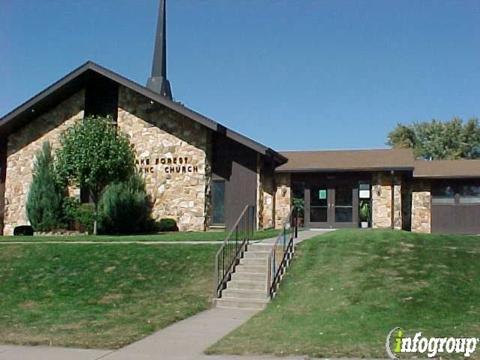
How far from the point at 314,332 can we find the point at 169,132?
1735cm

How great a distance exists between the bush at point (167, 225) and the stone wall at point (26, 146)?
21.3ft

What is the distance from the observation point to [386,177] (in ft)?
83.1

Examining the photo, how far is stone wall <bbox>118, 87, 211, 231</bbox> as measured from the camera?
2370 cm

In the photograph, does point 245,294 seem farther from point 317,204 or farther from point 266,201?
point 317,204

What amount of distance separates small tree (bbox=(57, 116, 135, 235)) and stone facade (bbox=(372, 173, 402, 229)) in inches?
436

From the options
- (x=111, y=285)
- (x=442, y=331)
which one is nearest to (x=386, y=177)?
(x=111, y=285)

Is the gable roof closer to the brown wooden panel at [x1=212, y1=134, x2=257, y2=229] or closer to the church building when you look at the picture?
the church building

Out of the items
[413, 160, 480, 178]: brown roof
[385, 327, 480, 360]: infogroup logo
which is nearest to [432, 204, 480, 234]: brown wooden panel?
[413, 160, 480, 178]: brown roof

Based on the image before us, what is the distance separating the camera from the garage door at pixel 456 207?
26.5m

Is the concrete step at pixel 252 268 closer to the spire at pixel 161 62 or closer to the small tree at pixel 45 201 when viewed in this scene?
the small tree at pixel 45 201

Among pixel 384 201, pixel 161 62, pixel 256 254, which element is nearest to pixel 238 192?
pixel 384 201

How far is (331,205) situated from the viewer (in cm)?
2592

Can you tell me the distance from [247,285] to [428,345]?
17.7ft

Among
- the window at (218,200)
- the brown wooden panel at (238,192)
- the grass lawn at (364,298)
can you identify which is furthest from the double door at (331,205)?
the grass lawn at (364,298)
